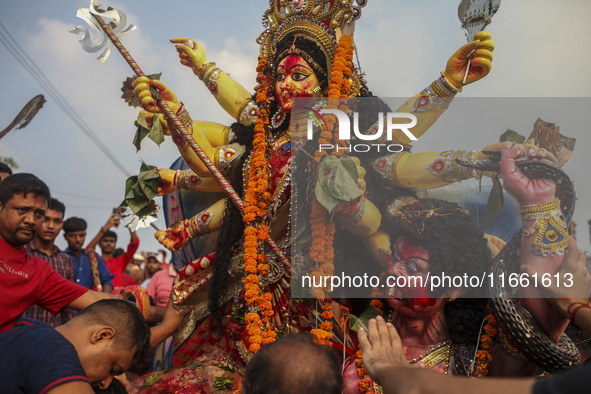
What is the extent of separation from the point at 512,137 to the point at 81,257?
3723 millimetres

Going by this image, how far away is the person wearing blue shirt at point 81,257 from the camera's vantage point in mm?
4785

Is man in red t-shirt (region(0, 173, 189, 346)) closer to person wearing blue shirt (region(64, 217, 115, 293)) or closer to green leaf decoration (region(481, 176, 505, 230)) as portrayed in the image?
person wearing blue shirt (region(64, 217, 115, 293))

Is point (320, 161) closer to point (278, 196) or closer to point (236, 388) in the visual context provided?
point (278, 196)


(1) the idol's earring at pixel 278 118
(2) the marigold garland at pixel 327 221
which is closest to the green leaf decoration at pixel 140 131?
(1) the idol's earring at pixel 278 118

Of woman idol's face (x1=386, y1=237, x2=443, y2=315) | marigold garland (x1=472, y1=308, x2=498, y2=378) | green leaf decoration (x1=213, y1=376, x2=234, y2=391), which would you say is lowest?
green leaf decoration (x1=213, y1=376, x2=234, y2=391)

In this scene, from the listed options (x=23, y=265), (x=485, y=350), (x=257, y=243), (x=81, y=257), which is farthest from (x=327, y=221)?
(x=81, y=257)

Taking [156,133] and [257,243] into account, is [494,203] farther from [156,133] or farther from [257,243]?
[156,133]

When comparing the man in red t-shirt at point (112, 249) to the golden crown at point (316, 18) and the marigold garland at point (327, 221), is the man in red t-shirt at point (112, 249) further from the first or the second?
the marigold garland at point (327, 221)

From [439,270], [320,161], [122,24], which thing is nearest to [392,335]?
[439,270]

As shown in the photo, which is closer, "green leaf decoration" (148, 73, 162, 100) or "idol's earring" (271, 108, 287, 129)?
"green leaf decoration" (148, 73, 162, 100)

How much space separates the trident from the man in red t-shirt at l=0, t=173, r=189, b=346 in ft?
3.23

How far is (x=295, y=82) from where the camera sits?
3.76 m

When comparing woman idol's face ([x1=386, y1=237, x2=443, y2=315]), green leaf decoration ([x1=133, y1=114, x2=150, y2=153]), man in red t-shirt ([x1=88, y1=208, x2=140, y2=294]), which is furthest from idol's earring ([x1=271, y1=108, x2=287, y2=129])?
man in red t-shirt ([x1=88, y1=208, x2=140, y2=294])

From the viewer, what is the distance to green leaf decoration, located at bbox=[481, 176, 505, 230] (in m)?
3.04
